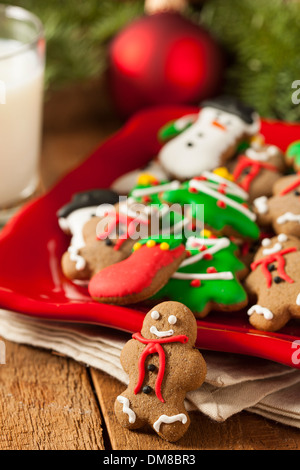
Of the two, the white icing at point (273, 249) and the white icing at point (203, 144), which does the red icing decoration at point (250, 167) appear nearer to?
the white icing at point (203, 144)

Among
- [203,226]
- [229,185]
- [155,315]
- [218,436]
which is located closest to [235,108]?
[229,185]

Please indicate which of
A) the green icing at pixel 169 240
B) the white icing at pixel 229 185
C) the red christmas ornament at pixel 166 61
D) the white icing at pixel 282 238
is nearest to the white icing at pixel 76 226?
the green icing at pixel 169 240

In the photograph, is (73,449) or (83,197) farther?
(83,197)

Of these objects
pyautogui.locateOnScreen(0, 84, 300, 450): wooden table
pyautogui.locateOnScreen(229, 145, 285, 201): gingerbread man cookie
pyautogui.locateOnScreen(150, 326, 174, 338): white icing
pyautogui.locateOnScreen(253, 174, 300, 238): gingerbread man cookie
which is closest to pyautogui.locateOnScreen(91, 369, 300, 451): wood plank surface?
pyautogui.locateOnScreen(0, 84, 300, 450): wooden table

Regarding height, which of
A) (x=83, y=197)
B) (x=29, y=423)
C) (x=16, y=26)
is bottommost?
(x=29, y=423)

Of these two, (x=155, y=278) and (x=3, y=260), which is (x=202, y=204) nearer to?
(x=155, y=278)

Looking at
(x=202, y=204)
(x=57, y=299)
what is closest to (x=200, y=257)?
(x=202, y=204)

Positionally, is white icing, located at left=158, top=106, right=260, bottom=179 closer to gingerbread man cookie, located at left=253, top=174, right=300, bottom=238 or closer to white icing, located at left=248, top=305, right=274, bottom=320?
gingerbread man cookie, located at left=253, top=174, right=300, bottom=238
